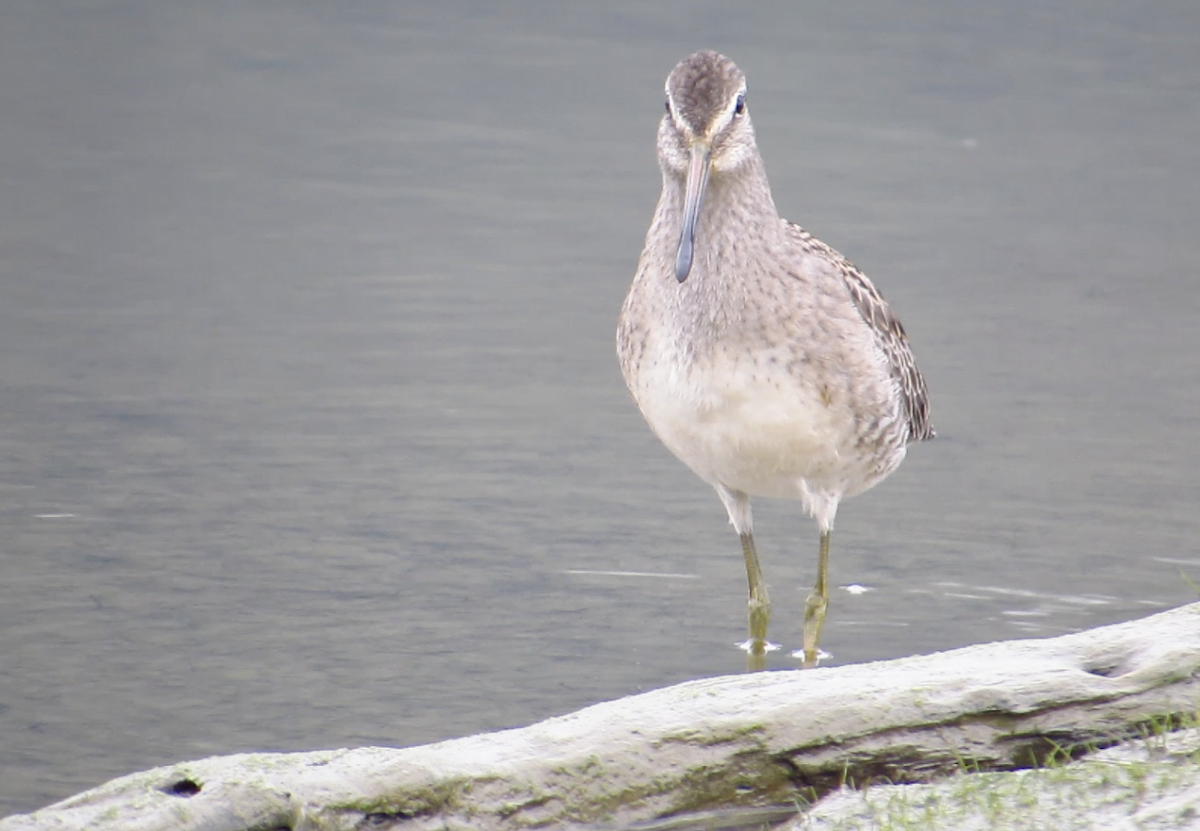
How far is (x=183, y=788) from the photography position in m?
5.14

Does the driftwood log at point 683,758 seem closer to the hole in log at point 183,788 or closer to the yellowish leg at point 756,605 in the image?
the hole in log at point 183,788

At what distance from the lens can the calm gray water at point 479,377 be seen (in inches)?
295

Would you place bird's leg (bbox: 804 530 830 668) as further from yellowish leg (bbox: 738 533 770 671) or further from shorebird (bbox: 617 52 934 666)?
shorebird (bbox: 617 52 934 666)

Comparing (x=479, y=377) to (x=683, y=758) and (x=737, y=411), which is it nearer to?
(x=737, y=411)

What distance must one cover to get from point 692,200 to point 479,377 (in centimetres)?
460

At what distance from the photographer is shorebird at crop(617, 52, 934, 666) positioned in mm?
6617

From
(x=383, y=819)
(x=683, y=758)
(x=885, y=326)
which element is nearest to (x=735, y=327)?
(x=885, y=326)

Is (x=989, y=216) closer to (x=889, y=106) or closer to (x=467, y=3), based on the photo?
(x=889, y=106)

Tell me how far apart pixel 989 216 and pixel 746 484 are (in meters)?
9.06

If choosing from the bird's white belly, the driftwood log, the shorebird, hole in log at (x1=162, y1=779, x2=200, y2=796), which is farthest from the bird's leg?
hole in log at (x1=162, y1=779, x2=200, y2=796)

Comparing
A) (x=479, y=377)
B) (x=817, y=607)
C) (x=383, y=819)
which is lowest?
(x=383, y=819)

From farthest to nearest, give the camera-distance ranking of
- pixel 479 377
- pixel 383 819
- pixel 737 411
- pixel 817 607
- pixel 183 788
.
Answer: pixel 479 377
pixel 817 607
pixel 737 411
pixel 183 788
pixel 383 819

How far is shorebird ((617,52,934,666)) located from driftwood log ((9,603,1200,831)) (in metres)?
1.67

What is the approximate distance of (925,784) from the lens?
194 inches
